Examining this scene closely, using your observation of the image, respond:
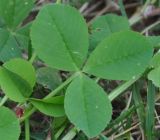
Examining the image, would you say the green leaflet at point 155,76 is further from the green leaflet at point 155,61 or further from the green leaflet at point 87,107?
the green leaflet at point 87,107

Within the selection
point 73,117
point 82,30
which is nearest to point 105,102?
point 73,117

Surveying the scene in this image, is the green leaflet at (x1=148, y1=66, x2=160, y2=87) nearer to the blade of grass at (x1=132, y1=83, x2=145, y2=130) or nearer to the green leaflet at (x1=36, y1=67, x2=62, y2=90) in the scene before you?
the blade of grass at (x1=132, y1=83, x2=145, y2=130)

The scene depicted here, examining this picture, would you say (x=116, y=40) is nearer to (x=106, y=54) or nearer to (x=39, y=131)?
(x=106, y=54)

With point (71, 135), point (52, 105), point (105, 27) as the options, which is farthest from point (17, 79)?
point (105, 27)

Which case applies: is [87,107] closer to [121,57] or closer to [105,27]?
[121,57]

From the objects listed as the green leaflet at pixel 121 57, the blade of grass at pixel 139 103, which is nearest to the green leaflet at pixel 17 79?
the green leaflet at pixel 121 57

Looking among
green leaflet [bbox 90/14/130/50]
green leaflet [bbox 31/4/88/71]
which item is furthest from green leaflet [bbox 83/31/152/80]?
green leaflet [bbox 90/14/130/50]

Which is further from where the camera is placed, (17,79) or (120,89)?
(120,89)
